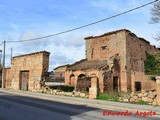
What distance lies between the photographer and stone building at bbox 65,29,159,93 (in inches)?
1390

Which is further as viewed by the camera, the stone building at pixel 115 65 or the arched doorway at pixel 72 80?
the arched doorway at pixel 72 80

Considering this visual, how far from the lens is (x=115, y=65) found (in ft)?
120

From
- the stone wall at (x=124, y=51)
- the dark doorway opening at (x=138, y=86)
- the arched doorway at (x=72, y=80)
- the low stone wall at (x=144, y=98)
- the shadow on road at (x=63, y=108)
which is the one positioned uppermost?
the stone wall at (x=124, y=51)

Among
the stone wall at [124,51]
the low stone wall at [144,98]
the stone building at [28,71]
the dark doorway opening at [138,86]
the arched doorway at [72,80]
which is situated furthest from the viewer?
the arched doorway at [72,80]

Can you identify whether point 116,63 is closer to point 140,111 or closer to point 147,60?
point 147,60

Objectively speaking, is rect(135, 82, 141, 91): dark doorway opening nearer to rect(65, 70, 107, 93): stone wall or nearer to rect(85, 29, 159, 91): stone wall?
rect(85, 29, 159, 91): stone wall

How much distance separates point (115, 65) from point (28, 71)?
1205 centimetres

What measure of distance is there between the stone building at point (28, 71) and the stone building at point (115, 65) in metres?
5.19

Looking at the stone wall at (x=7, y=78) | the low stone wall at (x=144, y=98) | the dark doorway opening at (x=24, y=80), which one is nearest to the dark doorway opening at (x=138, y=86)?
the dark doorway opening at (x=24, y=80)

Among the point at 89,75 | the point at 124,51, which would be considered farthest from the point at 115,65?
the point at 89,75

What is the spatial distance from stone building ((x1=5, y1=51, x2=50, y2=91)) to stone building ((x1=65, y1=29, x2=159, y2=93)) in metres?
5.19

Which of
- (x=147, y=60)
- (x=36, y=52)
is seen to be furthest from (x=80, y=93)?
(x=147, y=60)

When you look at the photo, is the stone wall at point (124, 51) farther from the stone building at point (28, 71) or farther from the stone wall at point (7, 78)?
the stone wall at point (7, 78)

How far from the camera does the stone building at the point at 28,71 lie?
3300cm
